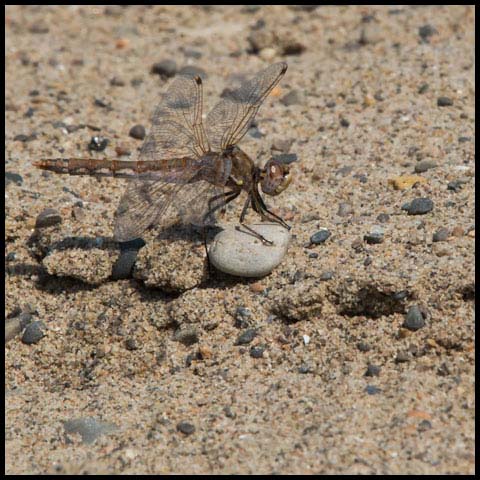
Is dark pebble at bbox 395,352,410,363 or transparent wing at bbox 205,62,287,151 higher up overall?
transparent wing at bbox 205,62,287,151

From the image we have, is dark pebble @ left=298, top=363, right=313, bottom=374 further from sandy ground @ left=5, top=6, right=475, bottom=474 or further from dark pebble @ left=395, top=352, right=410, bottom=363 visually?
dark pebble @ left=395, top=352, right=410, bottom=363

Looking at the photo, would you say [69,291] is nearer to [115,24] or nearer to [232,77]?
[232,77]

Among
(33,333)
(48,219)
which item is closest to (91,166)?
(48,219)

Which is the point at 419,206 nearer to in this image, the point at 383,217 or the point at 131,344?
the point at 383,217

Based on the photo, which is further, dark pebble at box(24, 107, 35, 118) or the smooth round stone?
dark pebble at box(24, 107, 35, 118)

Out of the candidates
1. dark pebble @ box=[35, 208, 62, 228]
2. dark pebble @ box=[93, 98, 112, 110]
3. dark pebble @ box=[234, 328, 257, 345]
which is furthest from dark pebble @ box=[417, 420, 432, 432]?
dark pebble @ box=[93, 98, 112, 110]

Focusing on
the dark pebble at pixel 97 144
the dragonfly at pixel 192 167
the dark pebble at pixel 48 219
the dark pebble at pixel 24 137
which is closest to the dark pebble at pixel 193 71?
the dark pebble at pixel 97 144

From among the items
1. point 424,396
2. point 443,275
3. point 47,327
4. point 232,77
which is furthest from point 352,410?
point 232,77

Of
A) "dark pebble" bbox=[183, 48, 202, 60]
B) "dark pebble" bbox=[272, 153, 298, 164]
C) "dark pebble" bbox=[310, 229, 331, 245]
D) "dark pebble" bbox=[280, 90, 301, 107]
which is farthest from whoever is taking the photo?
"dark pebble" bbox=[183, 48, 202, 60]
